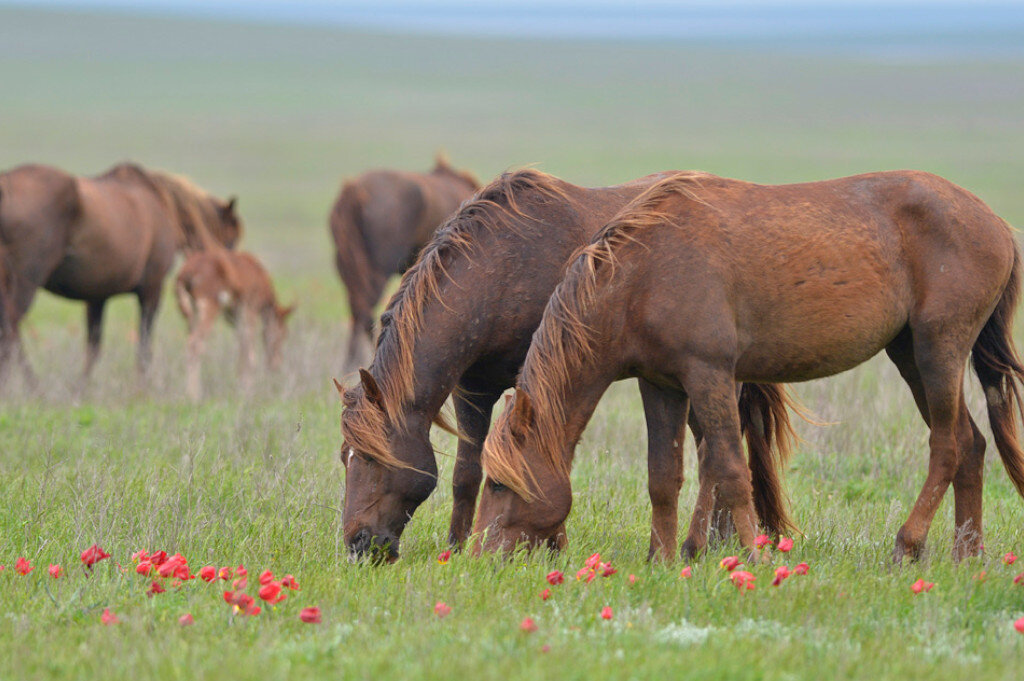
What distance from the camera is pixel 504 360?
18.4ft

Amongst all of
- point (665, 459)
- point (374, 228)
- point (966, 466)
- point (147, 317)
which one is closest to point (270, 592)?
point (665, 459)

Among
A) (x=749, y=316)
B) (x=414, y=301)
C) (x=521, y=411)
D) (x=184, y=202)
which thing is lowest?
(x=184, y=202)

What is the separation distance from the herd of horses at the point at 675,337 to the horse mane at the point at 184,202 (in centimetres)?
794

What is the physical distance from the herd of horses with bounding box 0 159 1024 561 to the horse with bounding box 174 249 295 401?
6368 millimetres

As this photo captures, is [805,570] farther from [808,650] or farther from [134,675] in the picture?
[134,675]

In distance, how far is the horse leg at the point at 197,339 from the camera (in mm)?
11047

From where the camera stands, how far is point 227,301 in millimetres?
12297

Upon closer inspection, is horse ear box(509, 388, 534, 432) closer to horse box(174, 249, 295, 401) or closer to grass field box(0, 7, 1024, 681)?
grass field box(0, 7, 1024, 681)

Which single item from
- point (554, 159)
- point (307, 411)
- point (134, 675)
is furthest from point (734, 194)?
point (554, 159)

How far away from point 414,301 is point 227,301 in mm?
7423

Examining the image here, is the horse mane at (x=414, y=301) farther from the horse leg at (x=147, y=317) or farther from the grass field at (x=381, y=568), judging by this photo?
the horse leg at (x=147, y=317)

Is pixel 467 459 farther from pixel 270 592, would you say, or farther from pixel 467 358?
pixel 270 592

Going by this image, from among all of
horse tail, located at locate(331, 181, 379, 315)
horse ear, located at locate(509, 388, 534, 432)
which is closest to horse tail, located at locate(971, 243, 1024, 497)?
horse ear, located at locate(509, 388, 534, 432)

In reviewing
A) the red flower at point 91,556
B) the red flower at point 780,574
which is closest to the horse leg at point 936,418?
the red flower at point 780,574
